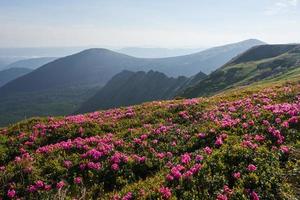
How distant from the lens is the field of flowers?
14.0 meters

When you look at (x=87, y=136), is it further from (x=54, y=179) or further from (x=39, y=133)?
(x=54, y=179)

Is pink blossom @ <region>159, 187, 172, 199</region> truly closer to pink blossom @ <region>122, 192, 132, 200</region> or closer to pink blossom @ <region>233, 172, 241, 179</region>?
pink blossom @ <region>122, 192, 132, 200</region>

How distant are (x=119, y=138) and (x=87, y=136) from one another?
113 inches

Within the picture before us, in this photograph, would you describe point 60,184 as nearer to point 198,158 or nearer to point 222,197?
point 198,158

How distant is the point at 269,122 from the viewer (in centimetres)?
2034

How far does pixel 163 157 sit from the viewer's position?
18.2 metres

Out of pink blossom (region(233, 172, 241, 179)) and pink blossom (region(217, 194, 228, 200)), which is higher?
pink blossom (region(233, 172, 241, 179))

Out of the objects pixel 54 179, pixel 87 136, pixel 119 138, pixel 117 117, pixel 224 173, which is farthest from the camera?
pixel 117 117

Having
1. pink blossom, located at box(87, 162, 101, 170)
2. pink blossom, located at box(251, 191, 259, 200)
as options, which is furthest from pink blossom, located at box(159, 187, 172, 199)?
pink blossom, located at box(87, 162, 101, 170)

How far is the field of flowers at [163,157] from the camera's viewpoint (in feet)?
45.8

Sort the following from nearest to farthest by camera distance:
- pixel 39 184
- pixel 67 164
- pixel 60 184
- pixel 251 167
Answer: pixel 251 167, pixel 60 184, pixel 39 184, pixel 67 164

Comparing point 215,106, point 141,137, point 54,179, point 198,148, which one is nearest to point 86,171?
point 54,179

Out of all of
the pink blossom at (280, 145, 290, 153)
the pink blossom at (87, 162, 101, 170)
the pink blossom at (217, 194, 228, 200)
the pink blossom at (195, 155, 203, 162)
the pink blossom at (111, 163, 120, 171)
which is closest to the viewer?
the pink blossom at (217, 194, 228, 200)

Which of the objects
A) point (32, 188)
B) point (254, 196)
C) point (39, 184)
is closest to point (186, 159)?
point (254, 196)
